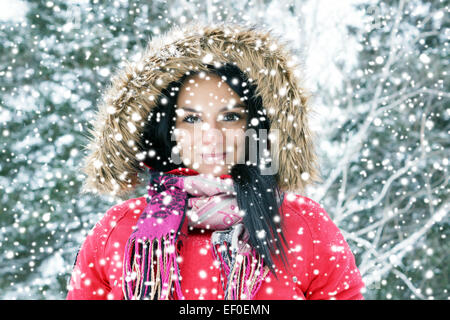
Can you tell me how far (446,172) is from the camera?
5.59 metres

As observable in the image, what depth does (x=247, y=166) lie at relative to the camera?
163 cm

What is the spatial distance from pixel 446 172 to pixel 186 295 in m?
5.32

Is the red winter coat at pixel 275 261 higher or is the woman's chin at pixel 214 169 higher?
the woman's chin at pixel 214 169

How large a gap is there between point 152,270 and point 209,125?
61cm

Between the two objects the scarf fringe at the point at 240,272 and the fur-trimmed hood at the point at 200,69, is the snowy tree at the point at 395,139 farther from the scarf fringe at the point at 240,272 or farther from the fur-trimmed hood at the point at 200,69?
the scarf fringe at the point at 240,272

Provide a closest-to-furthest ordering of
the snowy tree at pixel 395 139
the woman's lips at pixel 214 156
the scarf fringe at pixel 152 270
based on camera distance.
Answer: the scarf fringe at pixel 152 270
the woman's lips at pixel 214 156
the snowy tree at pixel 395 139

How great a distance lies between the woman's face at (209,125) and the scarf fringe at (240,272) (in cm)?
36

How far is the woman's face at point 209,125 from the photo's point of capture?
160cm

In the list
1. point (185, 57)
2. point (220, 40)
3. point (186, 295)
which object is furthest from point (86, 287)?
point (220, 40)

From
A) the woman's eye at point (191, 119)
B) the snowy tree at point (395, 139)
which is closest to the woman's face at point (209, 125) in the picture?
the woman's eye at point (191, 119)

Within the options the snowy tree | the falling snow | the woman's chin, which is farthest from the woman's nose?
the snowy tree

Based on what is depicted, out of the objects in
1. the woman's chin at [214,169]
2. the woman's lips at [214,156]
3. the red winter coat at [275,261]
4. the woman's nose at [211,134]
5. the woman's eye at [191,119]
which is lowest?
the red winter coat at [275,261]

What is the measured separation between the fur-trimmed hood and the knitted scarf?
0.80ft

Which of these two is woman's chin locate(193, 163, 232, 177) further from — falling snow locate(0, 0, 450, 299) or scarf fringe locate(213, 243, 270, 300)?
falling snow locate(0, 0, 450, 299)
